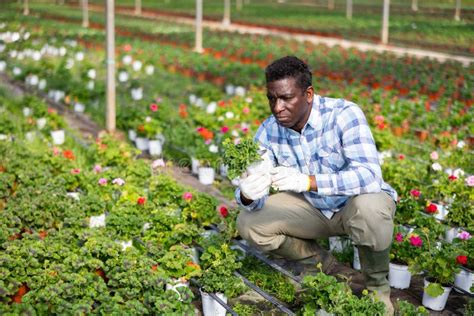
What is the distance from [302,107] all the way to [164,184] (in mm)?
1550

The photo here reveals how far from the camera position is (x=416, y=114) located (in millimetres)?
8117

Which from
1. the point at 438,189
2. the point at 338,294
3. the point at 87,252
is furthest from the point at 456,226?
the point at 87,252

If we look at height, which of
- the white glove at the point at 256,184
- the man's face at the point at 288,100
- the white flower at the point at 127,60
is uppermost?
the man's face at the point at 288,100

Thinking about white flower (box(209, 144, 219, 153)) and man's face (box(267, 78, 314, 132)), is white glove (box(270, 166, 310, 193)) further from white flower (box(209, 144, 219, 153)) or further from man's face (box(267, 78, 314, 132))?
white flower (box(209, 144, 219, 153))

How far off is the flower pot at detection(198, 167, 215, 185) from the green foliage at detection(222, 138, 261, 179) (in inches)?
106

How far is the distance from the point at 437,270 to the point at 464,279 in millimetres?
370

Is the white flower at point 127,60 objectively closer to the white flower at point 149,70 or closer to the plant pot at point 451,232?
the white flower at point 149,70

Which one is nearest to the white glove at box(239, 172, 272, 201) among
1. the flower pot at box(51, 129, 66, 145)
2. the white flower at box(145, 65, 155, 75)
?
the flower pot at box(51, 129, 66, 145)

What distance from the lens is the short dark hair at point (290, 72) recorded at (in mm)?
3627

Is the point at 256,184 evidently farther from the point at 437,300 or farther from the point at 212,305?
the point at 437,300

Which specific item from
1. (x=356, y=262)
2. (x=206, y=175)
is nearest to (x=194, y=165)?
(x=206, y=175)

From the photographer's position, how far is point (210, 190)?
6.17 meters

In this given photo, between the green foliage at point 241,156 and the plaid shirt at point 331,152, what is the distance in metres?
0.33

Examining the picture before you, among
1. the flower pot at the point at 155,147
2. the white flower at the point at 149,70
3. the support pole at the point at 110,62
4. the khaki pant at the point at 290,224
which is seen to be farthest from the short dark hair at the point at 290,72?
the white flower at the point at 149,70
